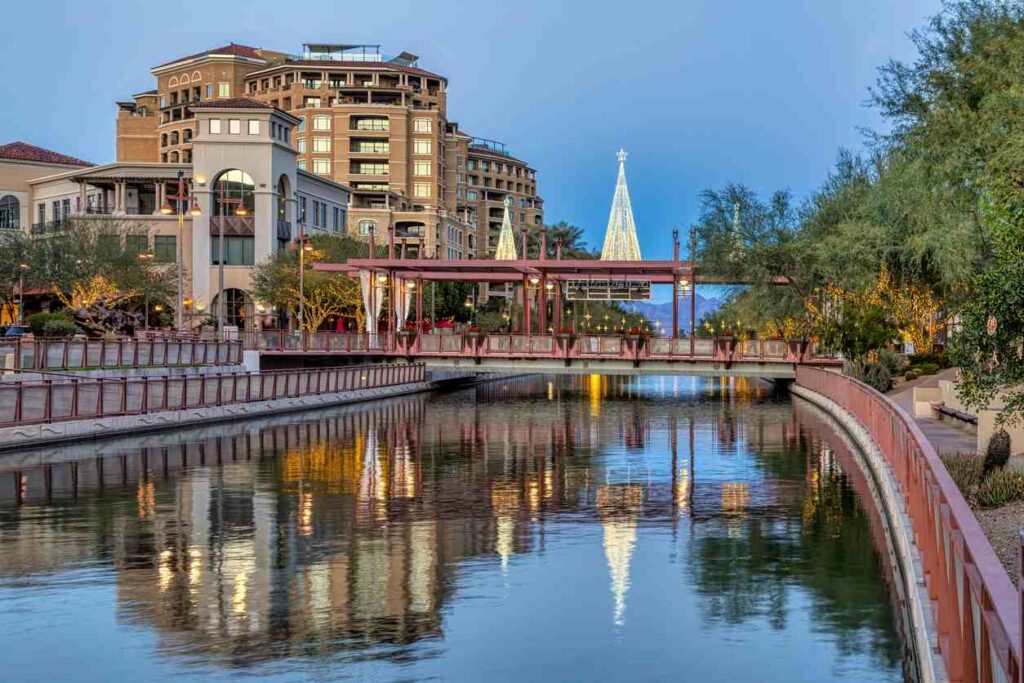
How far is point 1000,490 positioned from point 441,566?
9311 mm

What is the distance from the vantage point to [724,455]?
35625mm

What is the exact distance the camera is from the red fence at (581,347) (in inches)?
2522

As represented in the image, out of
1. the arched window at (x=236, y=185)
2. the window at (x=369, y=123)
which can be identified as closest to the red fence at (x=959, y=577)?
the arched window at (x=236, y=185)

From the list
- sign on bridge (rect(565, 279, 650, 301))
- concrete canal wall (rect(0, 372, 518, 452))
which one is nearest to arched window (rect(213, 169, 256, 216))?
sign on bridge (rect(565, 279, 650, 301))

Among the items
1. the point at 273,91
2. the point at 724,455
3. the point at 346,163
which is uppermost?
the point at 273,91

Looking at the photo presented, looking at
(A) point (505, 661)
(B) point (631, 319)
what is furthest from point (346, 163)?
(A) point (505, 661)

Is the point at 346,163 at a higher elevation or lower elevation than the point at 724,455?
higher

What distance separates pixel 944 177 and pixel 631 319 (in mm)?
130845

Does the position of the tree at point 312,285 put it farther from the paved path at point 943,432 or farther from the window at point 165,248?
the paved path at point 943,432

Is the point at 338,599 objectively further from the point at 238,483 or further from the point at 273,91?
the point at 273,91

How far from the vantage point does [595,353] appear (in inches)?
2542

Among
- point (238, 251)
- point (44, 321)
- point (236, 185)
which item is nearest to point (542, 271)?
point (44, 321)

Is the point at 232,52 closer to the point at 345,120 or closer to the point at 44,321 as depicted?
the point at 345,120

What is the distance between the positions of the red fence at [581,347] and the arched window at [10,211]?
201ft
